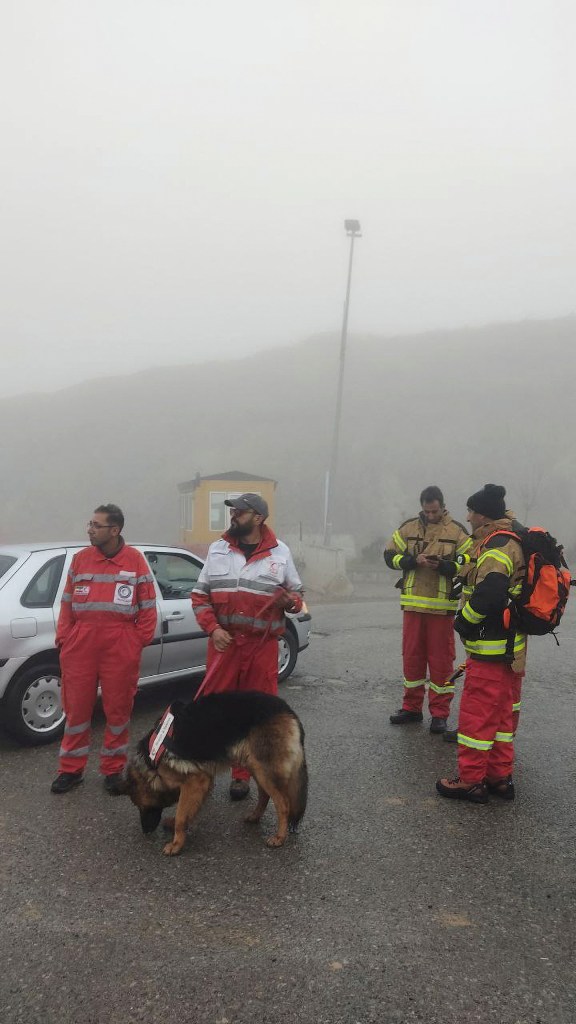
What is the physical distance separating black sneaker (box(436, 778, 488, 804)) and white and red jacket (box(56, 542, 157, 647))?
6.86 ft

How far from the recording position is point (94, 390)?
328 ft

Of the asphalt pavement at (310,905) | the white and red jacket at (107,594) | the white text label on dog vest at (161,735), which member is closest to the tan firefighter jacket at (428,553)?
the asphalt pavement at (310,905)

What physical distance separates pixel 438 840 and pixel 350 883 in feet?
2.28

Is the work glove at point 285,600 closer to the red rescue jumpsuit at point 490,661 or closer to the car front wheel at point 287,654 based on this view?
the red rescue jumpsuit at point 490,661

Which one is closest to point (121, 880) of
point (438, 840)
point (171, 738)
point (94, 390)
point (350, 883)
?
point (171, 738)

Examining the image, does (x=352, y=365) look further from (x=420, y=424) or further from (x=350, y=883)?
(x=350, y=883)

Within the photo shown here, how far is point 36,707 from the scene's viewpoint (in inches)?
205

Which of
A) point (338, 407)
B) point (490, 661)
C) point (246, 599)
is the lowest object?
point (490, 661)

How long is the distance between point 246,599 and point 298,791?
3.66 ft

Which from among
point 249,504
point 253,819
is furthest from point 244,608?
point 253,819

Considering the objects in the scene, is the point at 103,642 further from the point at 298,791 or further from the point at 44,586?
the point at 298,791

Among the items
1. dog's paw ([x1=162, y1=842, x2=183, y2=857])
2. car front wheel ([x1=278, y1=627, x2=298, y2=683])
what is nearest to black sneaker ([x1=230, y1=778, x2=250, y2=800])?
dog's paw ([x1=162, y1=842, x2=183, y2=857])

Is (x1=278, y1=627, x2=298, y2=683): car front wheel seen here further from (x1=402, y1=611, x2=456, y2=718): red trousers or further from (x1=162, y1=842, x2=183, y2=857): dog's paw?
(x1=162, y1=842, x2=183, y2=857): dog's paw

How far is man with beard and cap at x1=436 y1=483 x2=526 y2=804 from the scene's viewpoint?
423 centimetres
